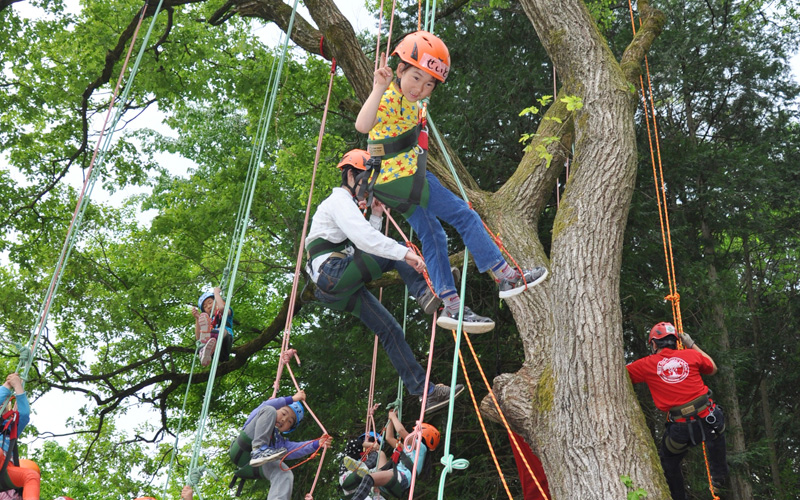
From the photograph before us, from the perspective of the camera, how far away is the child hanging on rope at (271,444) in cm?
532

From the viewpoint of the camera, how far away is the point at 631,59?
6621mm

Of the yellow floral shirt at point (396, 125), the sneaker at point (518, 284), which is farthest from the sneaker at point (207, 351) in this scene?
the sneaker at point (518, 284)

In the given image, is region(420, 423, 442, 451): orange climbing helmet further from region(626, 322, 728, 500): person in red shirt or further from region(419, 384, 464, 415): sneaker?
region(626, 322, 728, 500): person in red shirt

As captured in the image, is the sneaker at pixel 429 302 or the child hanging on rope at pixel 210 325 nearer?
the sneaker at pixel 429 302

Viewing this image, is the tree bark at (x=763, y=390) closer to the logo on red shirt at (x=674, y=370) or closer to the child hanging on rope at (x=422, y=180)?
the logo on red shirt at (x=674, y=370)

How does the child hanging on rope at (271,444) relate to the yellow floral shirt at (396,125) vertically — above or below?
below

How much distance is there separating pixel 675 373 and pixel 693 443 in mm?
571

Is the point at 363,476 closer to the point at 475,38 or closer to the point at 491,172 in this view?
→ the point at 491,172

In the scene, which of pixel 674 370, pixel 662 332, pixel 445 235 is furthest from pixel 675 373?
pixel 445 235

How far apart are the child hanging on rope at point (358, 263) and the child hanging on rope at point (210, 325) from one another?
2697mm

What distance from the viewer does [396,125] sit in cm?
405

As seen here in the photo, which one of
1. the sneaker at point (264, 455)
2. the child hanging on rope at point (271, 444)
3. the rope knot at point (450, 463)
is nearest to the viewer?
the rope knot at point (450, 463)

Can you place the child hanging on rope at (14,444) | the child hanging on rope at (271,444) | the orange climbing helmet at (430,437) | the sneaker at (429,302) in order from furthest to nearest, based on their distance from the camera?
the orange climbing helmet at (430,437)
the child hanging on rope at (271,444)
the child hanging on rope at (14,444)
the sneaker at (429,302)

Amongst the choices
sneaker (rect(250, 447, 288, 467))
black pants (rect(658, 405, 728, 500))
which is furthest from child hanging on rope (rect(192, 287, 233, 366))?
black pants (rect(658, 405, 728, 500))
